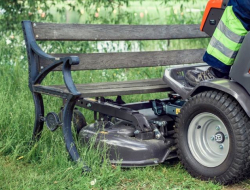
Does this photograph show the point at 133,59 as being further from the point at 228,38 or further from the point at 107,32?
the point at 228,38

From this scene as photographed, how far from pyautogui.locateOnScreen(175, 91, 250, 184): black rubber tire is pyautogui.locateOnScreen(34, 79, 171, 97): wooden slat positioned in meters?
0.49

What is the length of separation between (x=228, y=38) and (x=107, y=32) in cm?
133

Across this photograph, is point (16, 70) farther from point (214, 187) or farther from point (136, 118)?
point (214, 187)

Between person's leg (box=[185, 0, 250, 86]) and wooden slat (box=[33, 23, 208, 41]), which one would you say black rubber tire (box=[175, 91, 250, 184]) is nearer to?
person's leg (box=[185, 0, 250, 86])

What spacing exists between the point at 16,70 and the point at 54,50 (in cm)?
112

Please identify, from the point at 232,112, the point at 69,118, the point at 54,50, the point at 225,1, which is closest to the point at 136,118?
the point at 69,118

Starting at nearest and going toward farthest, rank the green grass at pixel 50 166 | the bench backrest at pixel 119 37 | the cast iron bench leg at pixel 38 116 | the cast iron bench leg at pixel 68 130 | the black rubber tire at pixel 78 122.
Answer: the green grass at pixel 50 166 < the cast iron bench leg at pixel 68 130 < the cast iron bench leg at pixel 38 116 < the black rubber tire at pixel 78 122 < the bench backrest at pixel 119 37

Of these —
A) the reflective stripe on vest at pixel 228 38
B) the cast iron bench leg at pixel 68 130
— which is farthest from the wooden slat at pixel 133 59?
the reflective stripe on vest at pixel 228 38

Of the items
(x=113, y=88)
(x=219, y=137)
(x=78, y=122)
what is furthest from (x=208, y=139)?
(x=78, y=122)

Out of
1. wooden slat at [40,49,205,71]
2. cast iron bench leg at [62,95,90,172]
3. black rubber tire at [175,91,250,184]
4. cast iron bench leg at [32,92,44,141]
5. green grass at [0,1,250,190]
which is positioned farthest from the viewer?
wooden slat at [40,49,205,71]

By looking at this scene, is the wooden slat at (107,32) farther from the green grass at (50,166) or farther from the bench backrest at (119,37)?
the green grass at (50,166)

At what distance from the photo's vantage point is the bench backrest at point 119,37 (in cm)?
393

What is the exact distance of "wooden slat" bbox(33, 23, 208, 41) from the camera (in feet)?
12.8

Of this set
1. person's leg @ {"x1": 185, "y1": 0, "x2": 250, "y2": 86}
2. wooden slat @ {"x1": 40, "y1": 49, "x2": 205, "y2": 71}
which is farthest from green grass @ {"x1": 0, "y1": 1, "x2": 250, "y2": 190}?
person's leg @ {"x1": 185, "y1": 0, "x2": 250, "y2": 86}
